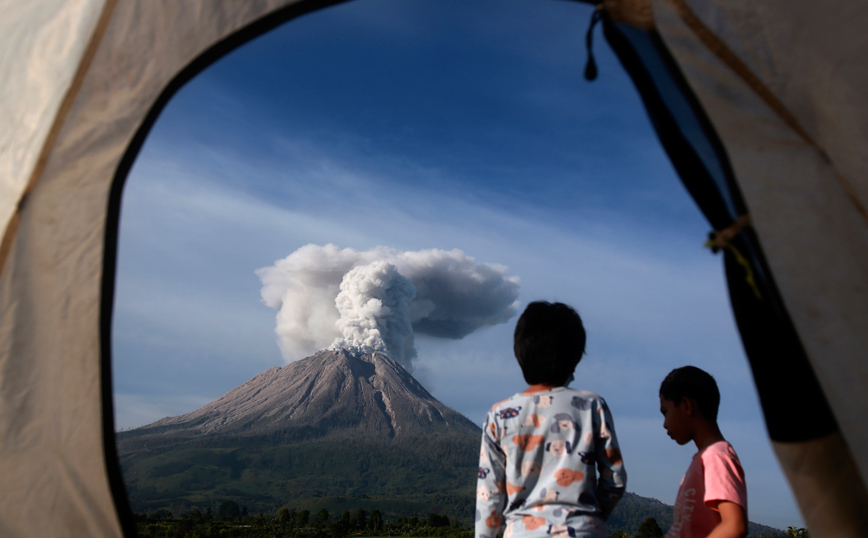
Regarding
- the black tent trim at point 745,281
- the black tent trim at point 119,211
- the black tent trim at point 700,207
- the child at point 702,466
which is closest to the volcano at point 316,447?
the child at point 702,466

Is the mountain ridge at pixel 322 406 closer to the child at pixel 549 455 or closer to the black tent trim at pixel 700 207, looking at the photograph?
the black tent trim at pixel 700 207

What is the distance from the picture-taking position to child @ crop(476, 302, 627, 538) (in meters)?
1.69

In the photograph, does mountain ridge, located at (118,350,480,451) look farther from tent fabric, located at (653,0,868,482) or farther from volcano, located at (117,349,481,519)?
tent fabric, located at (653,0,868,482)

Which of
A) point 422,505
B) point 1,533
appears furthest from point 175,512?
point 1,533

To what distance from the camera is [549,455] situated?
5.83ft

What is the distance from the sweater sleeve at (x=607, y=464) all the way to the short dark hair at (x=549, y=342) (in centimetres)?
20

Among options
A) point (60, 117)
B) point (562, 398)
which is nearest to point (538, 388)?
point (562, 398)

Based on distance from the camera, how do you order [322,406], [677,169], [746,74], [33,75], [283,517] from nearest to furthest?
[746,74] < [677,169] < [33,75] < [283,517] < [322,406]

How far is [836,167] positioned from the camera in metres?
1.62

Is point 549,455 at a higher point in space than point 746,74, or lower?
lower

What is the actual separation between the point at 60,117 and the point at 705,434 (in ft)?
9.27

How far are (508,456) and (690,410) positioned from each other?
0.91 metres

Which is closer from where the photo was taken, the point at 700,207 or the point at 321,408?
the point at 700,207

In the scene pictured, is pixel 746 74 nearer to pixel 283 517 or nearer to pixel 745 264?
pixel 745 264
